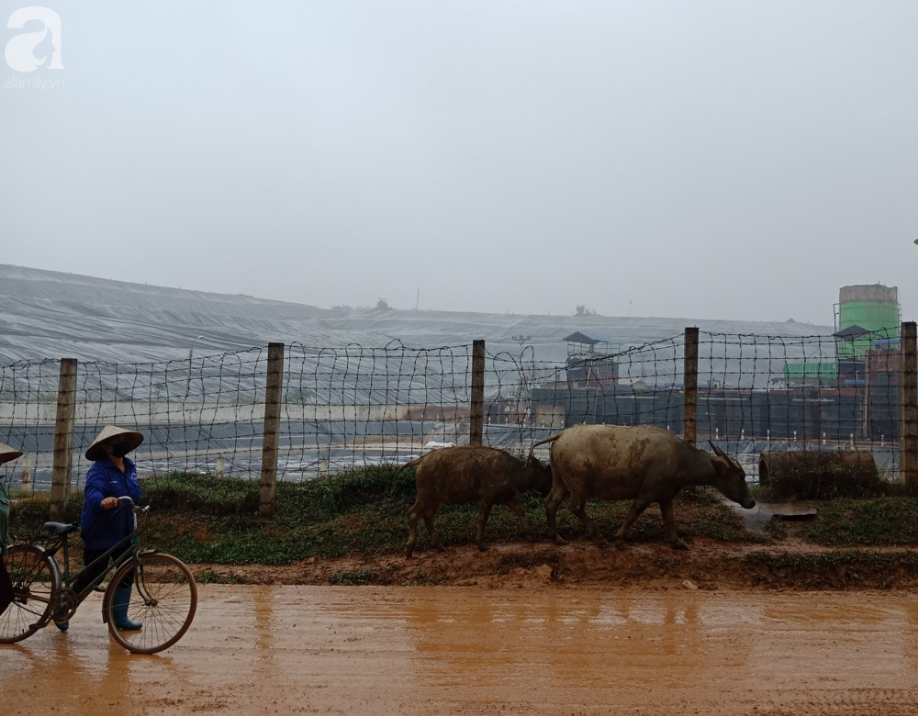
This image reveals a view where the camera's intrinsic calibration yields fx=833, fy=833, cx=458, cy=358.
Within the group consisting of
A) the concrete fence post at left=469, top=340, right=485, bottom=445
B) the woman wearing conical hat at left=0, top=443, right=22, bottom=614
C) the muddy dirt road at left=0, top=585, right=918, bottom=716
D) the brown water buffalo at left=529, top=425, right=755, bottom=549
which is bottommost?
the muddy dirt road at left=0, top=585, right=918, bottom=716

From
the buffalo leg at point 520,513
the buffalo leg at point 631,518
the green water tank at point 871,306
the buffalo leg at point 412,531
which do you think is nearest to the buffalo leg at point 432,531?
the buffalo leg at point 412,531

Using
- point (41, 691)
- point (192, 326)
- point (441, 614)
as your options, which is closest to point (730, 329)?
point (192, 326)

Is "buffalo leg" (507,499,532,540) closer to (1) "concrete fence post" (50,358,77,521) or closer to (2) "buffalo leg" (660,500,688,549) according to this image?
(2) "buffalo leg" (660,500,688,549)

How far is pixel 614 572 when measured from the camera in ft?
27.7

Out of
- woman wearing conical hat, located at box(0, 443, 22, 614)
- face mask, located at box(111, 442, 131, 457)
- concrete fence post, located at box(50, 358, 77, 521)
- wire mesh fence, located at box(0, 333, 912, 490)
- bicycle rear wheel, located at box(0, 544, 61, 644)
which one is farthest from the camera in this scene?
wire mesh fence, located at box(0, 333, 912, 490)

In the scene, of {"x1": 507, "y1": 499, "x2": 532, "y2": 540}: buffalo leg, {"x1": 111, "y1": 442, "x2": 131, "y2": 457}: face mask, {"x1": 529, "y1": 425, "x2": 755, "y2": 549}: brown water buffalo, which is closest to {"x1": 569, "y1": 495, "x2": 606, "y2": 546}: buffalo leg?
{"x1": 529, "y1": 425, "x2": 755, "y2": 549}: brown water buffalo

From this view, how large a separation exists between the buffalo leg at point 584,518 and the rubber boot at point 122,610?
4607 mm

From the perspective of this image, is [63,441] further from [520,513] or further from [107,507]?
[520,513]

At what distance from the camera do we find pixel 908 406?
10977 mm

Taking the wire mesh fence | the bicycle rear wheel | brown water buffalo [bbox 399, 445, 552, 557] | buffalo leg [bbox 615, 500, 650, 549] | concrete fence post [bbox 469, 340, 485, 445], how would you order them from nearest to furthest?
1. the bicycle rear wheel
2. buffalo leg [bbox 615, 500, 650, 549]
3. brown water buffalo [bbox 399, 445, 552, 557]
4. concrete fence post [bbox 469, 340, 485, 445]
5. the wire mesh fence

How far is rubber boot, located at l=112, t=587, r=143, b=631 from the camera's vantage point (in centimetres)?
659

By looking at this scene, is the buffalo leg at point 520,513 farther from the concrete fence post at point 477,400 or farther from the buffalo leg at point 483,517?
the concrete fence post at point 477,400

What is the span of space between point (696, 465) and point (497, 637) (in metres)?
3.84

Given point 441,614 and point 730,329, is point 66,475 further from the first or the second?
point 730,329
